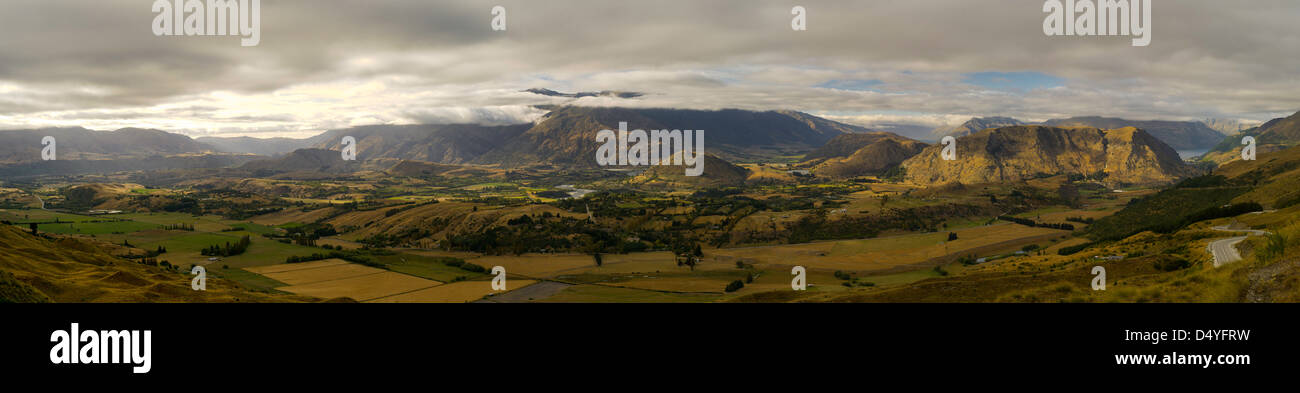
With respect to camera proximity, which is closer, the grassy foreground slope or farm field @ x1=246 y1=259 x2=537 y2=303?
the grassy foreground slope

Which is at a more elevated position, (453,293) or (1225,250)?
(1225,250)

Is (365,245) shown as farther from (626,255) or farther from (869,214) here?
(869,214)

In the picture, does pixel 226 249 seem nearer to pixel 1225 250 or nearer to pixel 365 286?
pixel 365 286

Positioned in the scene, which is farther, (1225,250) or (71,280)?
(1225,250)

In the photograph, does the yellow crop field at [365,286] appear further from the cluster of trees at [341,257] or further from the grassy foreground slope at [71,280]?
the grassy foreground slope at [71,280]

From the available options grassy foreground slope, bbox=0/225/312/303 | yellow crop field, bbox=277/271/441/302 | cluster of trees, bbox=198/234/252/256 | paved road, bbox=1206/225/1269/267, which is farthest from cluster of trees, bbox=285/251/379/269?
paved road, bbox=1206/225/1269/267

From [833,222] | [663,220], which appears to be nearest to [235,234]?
[663,220]

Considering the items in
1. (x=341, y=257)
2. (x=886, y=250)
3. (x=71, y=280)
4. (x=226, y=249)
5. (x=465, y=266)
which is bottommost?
(x=465, y=266)

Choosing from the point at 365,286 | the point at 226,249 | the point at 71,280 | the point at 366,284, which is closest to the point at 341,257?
the point at 226,249

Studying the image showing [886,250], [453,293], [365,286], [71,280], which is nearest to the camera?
[71,280]

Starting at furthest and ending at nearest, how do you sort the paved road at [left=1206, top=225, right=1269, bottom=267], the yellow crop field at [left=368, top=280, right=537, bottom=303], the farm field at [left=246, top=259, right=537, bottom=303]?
the farm field at [left=246, top=259, right=537, bottom=303] → the yellow crop field at [left=368, top=280, right=537, bottom=303] → the paved road at [left=1206, top=225, right=1269, bottom=267]

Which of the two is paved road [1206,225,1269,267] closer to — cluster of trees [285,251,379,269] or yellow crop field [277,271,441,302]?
yellow crop field [277,271,441,302]
